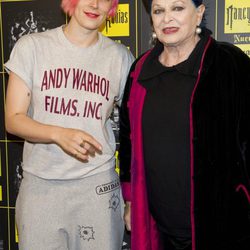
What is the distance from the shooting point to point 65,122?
4.86 feet

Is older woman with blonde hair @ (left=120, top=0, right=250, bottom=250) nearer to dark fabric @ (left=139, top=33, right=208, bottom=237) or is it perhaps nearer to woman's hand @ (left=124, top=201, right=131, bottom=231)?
dark fabric @ (left=139, top=33, right=208, bottom=237)

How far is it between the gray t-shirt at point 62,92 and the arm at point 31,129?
0.04 meters

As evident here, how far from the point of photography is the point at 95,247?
1543mm

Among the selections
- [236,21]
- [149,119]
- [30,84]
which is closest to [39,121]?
[30,84]

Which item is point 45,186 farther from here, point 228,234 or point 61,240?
point 228,234

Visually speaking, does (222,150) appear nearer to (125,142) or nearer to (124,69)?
(125,142)

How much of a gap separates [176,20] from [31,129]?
605 mm

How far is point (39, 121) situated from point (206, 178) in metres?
0.63

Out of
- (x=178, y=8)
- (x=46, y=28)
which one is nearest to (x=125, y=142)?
(x=178, y=8)

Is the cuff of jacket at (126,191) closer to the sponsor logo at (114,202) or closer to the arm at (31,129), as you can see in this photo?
the sponsor logo at (114,202)

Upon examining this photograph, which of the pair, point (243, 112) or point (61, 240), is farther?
point (61, 240)

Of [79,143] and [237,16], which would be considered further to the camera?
[237,16]

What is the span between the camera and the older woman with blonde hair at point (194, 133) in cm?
133

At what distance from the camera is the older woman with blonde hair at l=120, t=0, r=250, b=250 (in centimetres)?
133
